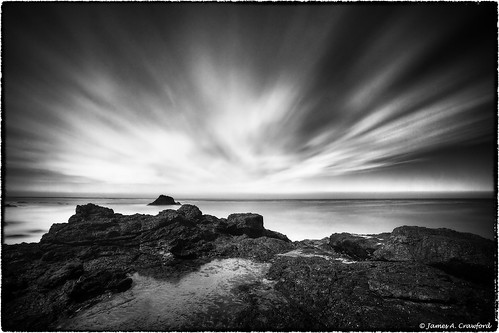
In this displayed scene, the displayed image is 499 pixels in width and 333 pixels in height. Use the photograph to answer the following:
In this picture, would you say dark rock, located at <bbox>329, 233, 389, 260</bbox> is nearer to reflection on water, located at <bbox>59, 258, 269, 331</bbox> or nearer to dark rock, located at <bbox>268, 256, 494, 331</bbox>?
dark rock, located at <bbox>268, 256, 494, 331</bbox>

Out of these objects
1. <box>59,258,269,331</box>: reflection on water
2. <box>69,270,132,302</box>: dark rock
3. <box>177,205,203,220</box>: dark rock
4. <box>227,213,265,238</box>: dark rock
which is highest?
<box>177,205,203,220</box>: dark rock

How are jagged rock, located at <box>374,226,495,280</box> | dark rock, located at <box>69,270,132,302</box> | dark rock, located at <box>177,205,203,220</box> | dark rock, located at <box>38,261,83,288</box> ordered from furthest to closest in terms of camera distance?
1. dark rock, located at <box>177,205,203,220</box>
2. dark rock, located at <box>38,261,83,288</box>
3. jagged rock, located at <box>374,226,495,280</box>
4. dark rock, located at <box>69,270,132,302</box>

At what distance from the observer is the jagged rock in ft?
15.3

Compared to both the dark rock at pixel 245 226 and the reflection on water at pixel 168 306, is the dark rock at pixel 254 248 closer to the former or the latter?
the dark rock at pixel 245 226

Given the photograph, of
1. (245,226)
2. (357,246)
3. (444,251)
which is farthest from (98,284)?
(444,251)

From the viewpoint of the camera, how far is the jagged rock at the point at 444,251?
4652 mm

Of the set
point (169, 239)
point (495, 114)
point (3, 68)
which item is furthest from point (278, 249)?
point (3, 68)

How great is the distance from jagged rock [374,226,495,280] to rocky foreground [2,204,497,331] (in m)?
0.03

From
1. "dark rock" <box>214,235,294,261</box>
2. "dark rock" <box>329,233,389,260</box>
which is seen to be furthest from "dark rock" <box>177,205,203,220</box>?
"dark rock" <box>329,233,389,260</box>

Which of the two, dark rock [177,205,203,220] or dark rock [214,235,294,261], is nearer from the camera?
dark rock [214,235,294,261]

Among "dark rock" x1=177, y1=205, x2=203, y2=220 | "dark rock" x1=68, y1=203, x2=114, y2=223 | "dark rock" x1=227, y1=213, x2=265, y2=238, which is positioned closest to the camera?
"dark rock" x1=68, y1=203, x2=114, y2=223

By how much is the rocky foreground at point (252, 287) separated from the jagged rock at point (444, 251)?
25 millimetres

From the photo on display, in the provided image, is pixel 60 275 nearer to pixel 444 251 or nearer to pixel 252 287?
pixel 252 287

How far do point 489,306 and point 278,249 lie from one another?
563cm
